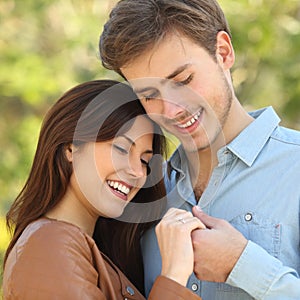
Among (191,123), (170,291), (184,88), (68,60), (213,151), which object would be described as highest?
→ (184,88)

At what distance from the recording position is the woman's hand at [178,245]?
1860mm

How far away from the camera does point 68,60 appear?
6.47m

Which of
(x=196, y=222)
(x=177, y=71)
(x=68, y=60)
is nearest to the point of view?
(x=196, y=222)

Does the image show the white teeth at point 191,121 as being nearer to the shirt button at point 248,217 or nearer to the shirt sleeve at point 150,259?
the shirt button at point 248,217

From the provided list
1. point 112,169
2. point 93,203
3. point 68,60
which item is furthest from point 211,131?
point 68,60

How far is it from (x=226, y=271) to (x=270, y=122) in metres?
0.49

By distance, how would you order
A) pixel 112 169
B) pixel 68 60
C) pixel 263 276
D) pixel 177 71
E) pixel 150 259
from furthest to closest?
pixel 68 60 → pixel 150 259 → pixel 112 169 → pixel 177 71 → pixel 263 276

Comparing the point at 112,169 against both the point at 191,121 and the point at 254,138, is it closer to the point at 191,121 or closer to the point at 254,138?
the point at 191,121

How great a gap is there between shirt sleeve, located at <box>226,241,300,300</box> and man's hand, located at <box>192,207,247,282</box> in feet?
0.07

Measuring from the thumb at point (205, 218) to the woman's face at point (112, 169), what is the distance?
273 mm

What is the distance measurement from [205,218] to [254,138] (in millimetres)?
291

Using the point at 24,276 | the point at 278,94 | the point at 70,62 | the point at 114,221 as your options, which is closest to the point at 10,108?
the point at 70,62

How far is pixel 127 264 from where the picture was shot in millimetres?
2293

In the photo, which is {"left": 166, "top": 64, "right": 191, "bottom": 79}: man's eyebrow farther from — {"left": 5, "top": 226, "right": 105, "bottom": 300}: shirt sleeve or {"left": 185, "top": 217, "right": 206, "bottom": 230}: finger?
{"left": 5, "top": 226, "right": 105, "bottom": 300}: shirt sleeve
